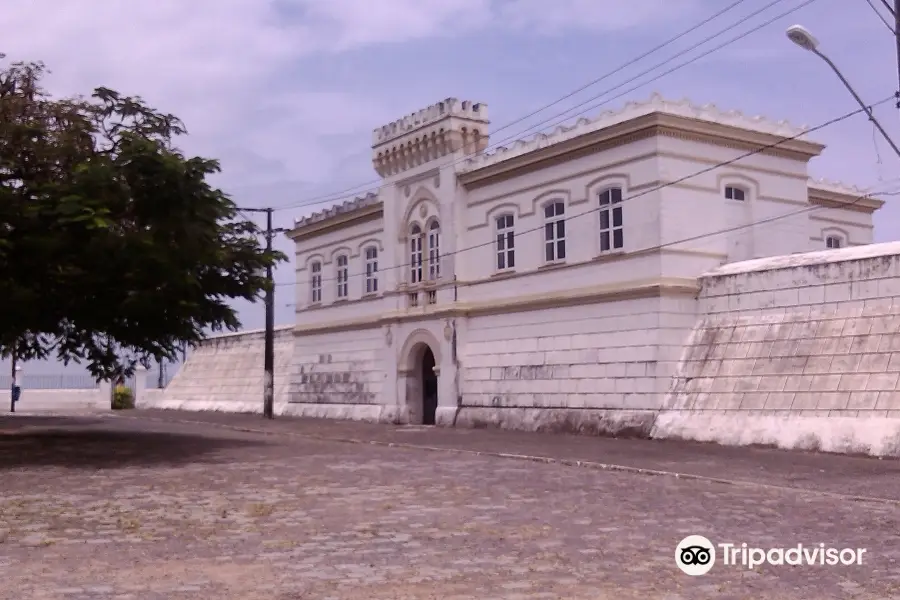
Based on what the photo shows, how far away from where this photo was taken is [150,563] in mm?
7809

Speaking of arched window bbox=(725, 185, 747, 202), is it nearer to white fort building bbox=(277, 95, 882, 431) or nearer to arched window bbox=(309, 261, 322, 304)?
white fort building bbox=(277, 95, 882, 431)

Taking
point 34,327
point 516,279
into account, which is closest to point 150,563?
point 34,327

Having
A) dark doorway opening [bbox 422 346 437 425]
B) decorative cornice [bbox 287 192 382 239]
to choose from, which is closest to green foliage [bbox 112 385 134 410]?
decorative cornice [bbox 287 192 382 239]

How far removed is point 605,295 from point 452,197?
21.6ft

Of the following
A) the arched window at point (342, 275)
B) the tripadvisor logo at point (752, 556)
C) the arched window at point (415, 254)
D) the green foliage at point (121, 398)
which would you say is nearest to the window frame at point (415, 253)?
the arched window at point (415, 254)

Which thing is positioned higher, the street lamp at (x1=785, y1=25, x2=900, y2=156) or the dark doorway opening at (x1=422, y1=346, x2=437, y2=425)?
the street lamp at (x1=785, y1=25, x2=900, y2=156)

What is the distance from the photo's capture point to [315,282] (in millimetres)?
35219

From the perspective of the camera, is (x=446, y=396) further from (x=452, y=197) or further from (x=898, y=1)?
(x=898, y=1)

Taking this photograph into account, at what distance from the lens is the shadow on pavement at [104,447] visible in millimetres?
16422

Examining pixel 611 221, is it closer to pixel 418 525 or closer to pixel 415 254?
pixel 415 254

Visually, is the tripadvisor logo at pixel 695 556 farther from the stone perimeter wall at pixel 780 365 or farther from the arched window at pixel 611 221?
the arched window at pixel 611 221

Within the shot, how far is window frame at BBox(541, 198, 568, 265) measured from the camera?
23.9 metres

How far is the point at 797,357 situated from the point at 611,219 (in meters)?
5.72

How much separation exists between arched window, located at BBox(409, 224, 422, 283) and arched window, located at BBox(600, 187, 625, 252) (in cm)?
738
